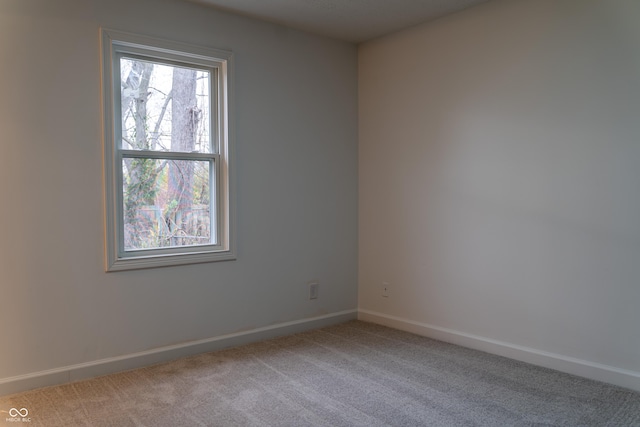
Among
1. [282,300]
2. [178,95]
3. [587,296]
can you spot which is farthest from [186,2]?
[587,296]

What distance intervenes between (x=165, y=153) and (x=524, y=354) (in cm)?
278

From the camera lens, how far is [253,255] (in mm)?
3752

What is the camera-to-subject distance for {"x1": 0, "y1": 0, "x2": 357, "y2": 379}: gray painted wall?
2.77 metres

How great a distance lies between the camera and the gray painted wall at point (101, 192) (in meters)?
2.77

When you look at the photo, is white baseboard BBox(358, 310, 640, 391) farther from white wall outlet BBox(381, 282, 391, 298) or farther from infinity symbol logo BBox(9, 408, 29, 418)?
infinity symbol logo BBox(9, 408, 29, 418)

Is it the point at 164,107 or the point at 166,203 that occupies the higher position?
the point at 164,107

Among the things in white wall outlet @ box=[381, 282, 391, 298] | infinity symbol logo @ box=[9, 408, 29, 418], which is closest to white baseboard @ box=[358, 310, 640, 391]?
white wall outlet @ box=[381, 282, 391, 298]

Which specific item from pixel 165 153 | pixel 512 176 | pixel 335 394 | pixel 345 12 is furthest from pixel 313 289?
pixel 345 12

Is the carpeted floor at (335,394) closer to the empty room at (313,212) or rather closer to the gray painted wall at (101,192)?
the empty room at (313,212)

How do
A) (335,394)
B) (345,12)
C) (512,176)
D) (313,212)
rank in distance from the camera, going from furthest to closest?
(313,212) < (345,12) < (512,176) < (335,394)

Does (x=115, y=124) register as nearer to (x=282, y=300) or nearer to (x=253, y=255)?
(x=253, y=255)

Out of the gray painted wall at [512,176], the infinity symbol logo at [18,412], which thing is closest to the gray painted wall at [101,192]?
the infinity symbol logo at [18,412]

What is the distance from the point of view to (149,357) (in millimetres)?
3219

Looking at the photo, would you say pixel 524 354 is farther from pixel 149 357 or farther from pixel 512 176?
pixel 149 357
